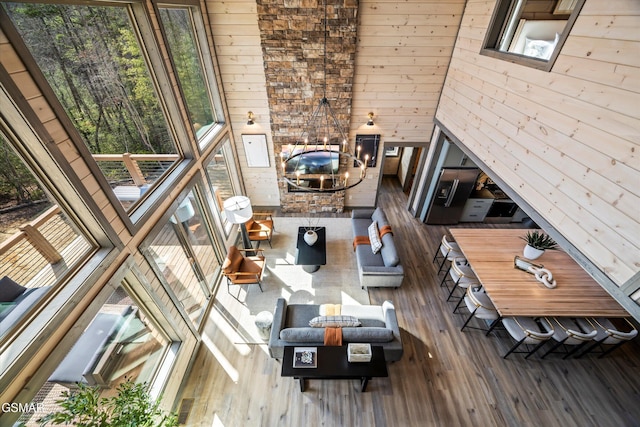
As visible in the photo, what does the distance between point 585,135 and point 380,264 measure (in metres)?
3.52

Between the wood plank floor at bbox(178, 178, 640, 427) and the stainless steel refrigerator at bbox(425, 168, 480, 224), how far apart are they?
115 inches

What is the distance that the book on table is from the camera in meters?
3.34

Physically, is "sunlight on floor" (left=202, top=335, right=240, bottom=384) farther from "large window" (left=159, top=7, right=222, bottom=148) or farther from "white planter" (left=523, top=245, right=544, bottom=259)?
"white planter" (left=523, top=245, right=544, bottom=259)

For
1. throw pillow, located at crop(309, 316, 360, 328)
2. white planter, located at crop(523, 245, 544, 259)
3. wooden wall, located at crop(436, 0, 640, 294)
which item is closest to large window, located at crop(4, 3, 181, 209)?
throw pillow, located at crop(309, 316, 360, 328)

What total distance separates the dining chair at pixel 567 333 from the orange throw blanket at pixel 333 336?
10.6 feet

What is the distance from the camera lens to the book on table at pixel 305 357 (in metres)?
3.34

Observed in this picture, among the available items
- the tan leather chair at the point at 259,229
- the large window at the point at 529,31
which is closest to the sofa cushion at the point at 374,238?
the tan leather chair at the point at 259,229

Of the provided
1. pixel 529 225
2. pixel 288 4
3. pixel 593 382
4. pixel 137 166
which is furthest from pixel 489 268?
pixel 288 4

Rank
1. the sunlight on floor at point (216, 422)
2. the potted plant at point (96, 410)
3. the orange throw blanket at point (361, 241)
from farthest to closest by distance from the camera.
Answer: the orange throw blanket at point (361, 241), the sunlight on floor at point (216, 422), the potted plant at point (96, 410)

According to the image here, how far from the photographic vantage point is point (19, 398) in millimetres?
1648

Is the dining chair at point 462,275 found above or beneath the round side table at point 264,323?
above

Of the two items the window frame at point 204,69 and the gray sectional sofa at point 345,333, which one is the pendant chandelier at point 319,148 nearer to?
the window frame at point 204,69

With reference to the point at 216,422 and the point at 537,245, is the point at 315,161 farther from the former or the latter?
the point at 216,422

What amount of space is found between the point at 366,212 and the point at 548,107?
12.5 feet
